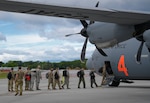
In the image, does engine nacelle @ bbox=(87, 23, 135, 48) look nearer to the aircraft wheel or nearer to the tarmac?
the tarmac

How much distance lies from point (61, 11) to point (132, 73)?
1110 centimetres

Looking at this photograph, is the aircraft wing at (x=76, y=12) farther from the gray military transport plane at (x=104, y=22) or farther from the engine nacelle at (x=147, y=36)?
the engine nacelle at (x=147, y=36)

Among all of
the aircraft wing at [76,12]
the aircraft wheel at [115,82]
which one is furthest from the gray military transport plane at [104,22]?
the aircraft wheel at [115,82]

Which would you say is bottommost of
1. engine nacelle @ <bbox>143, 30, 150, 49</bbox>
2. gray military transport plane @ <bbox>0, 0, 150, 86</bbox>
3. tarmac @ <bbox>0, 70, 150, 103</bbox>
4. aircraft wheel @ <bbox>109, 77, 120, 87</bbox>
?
tarmac @ <bbox>0, 70, 150, 103</bbox>

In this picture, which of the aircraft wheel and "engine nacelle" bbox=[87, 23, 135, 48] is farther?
the aircraft wheel

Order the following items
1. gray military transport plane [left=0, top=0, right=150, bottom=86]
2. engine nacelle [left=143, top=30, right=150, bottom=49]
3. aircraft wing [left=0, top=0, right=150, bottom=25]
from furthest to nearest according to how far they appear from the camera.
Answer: engine nacelle [left=143, top=30, right=150, bottom=49] → gray military transport plane [left=0, top=0, right=150, bottom=86] → aircraft wing [left=0, top=0, right=150, bottom=25]

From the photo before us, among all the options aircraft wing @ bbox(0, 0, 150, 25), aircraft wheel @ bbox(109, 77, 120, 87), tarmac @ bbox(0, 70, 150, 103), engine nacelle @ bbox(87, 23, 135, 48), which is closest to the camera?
aircraft wing @ bbox(0, 0, 150, 25)

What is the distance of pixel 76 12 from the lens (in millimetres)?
12719

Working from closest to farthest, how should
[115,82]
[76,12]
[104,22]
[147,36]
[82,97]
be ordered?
[76,12] → [147,36] → [104,22] → [82,97] → [115,82]

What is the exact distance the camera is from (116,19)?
13680 millimetres

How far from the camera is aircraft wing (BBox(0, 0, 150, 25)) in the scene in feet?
38.0

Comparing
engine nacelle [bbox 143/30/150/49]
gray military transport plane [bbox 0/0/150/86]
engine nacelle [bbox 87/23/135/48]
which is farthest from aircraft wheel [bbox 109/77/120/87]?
engine nacelle [bbox 143/30/150/49]

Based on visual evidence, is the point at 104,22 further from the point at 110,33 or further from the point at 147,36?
the point at 147,36

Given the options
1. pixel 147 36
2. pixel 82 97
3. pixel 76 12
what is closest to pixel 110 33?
pixel 147 36
